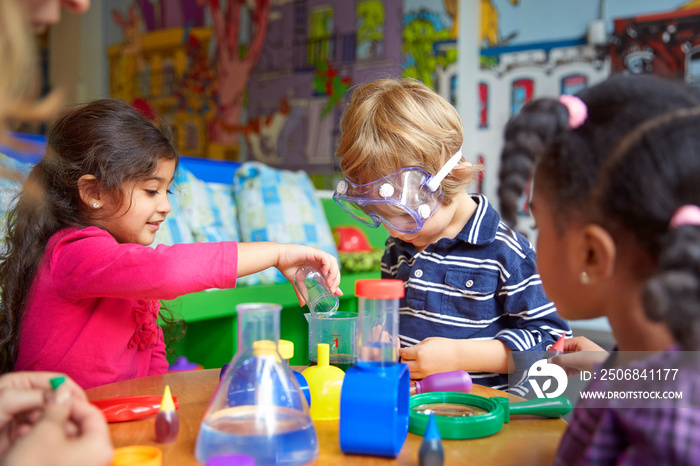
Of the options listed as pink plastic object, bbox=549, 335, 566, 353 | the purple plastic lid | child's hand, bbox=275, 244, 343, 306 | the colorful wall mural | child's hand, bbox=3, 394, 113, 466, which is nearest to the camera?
child's hand, bbox=3, 394, 113, 466

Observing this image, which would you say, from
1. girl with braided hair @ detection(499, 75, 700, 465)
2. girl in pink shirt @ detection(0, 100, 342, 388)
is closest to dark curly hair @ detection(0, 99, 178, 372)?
girl in pink shirt @ detection(0, 100, 342, 388)

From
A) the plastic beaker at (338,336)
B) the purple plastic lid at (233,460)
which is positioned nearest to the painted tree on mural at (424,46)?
the plastic beaker at (338,336)

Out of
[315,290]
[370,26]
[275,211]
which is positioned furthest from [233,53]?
[315,290]

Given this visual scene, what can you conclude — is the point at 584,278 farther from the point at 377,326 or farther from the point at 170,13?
the point at 170,13

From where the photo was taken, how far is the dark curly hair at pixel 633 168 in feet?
1.54

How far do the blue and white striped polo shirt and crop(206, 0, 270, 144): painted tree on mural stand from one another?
3.35m

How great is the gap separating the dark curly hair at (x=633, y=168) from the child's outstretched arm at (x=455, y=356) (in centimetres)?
47

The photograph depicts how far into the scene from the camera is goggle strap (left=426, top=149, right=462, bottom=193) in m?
1.15

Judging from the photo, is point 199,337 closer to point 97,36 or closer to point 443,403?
point 443,403

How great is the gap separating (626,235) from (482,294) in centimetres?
69

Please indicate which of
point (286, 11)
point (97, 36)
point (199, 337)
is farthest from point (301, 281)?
point (97, 36)

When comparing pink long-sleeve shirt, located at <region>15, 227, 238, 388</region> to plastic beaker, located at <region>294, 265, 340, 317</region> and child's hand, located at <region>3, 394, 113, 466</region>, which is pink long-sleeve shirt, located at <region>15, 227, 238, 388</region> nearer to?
plastic beaker, located at <region>294, 265, 340, 317</region>

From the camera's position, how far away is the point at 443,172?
1.17 meters

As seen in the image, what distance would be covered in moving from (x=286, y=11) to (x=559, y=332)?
3608 mm
